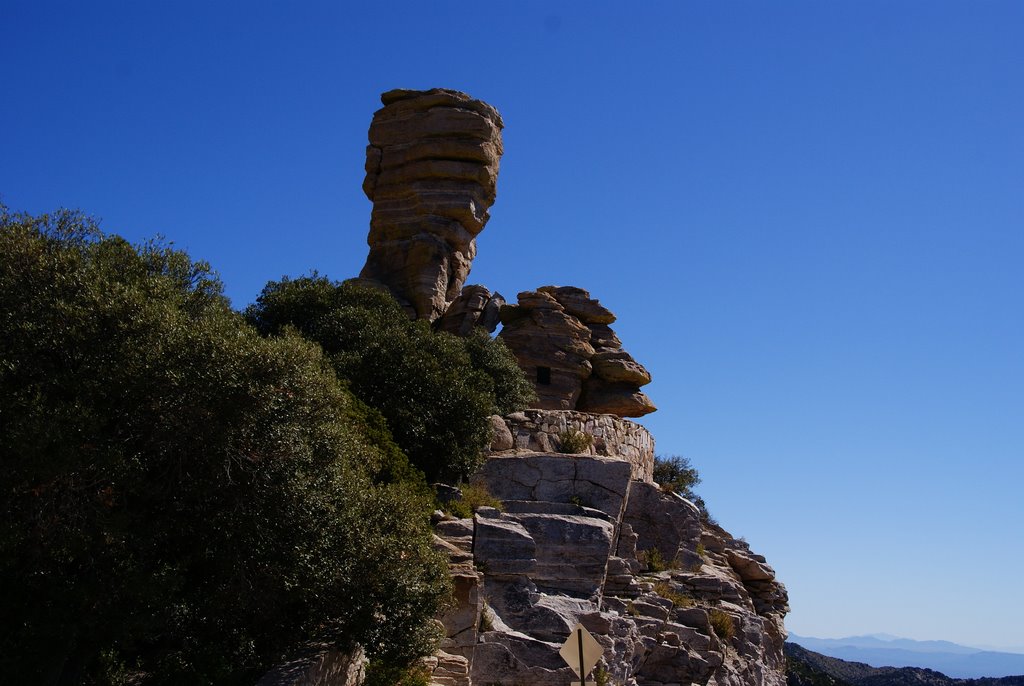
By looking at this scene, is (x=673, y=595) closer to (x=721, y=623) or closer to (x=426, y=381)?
(x=721, y=623)

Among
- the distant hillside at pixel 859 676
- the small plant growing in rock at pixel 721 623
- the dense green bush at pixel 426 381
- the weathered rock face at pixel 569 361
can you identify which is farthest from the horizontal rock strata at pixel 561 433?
the distant hillside at pixel 859 676

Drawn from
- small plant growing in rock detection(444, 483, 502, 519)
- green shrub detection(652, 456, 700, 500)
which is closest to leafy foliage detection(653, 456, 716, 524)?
green shrub detection(652, 456, 700, 500)

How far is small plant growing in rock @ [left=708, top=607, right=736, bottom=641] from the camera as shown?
30.0 m

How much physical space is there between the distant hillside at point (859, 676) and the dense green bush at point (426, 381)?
2868cm

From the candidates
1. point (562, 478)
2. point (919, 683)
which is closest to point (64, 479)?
point (562, 478)

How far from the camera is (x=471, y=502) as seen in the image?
84.4 feet

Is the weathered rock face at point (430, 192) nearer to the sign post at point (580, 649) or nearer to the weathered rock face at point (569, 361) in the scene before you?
the weathered rock face at point (569, 361)

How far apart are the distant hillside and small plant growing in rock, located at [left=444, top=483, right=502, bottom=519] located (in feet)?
108

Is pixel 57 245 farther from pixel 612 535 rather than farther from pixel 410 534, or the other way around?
pixel 612 535

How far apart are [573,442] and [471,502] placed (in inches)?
203

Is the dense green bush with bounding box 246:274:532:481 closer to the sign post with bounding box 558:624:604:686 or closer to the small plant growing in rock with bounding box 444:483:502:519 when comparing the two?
the small plant growing in rock with bounding box 444:483:502:519

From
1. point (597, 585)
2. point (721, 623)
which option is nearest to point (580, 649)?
point (597, 585)

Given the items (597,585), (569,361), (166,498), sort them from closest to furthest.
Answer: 1. (166,498)
2. (597,585)
3. (569,361)

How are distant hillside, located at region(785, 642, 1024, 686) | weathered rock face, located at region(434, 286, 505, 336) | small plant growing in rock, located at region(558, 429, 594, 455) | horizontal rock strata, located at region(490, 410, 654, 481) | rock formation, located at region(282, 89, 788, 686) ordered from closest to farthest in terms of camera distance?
rock formation, located at region(282, 89, 788, 686)
horizontal rock strata, located at region(490, 410, 654, 481)
small plant growing in rock, located at region(558, 429, 594, 455)
weathered rock face, located at region(434, 286, 505, 336)
distant hillside, located at region(785, 642, 1024, 686)
